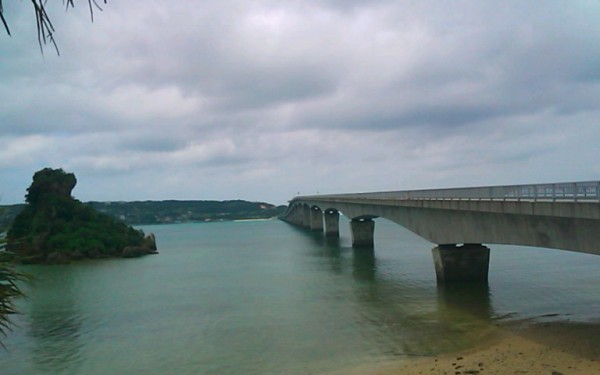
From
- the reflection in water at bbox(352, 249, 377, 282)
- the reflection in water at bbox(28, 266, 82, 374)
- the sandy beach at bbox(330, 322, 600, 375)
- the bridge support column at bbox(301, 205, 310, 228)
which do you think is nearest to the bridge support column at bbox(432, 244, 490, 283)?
the reflection in water at bbox(352, 249, 377, 282)

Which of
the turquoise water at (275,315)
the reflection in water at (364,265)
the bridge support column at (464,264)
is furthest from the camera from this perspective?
the reflection in water at (364,265)

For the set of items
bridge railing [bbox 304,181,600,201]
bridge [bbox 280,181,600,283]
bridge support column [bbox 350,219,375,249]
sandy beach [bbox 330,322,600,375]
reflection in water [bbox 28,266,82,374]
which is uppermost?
bridge railing [bbox 304,181,600,201]

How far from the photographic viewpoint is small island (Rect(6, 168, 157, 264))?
62.0m

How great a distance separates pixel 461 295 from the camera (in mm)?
28656

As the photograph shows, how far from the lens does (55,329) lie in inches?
974

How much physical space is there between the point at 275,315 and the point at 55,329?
11.1 m

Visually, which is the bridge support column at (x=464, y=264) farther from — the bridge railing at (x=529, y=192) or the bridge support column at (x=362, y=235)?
the bridge support column at (x=362, y=235)

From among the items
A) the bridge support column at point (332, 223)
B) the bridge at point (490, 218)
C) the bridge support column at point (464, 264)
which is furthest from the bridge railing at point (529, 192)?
the bridge support column at point (332, 223)

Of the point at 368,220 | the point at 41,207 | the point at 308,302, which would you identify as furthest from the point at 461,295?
the point at 41,207

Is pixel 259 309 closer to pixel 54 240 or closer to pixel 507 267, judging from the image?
pixel 507 267

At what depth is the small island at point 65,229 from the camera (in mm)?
61969

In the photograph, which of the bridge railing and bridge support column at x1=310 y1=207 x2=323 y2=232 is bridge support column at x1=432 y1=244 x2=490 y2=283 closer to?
the bridge railing

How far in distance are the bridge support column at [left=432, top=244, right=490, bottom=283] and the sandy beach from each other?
12.4 meters

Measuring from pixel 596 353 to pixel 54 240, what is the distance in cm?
6270
